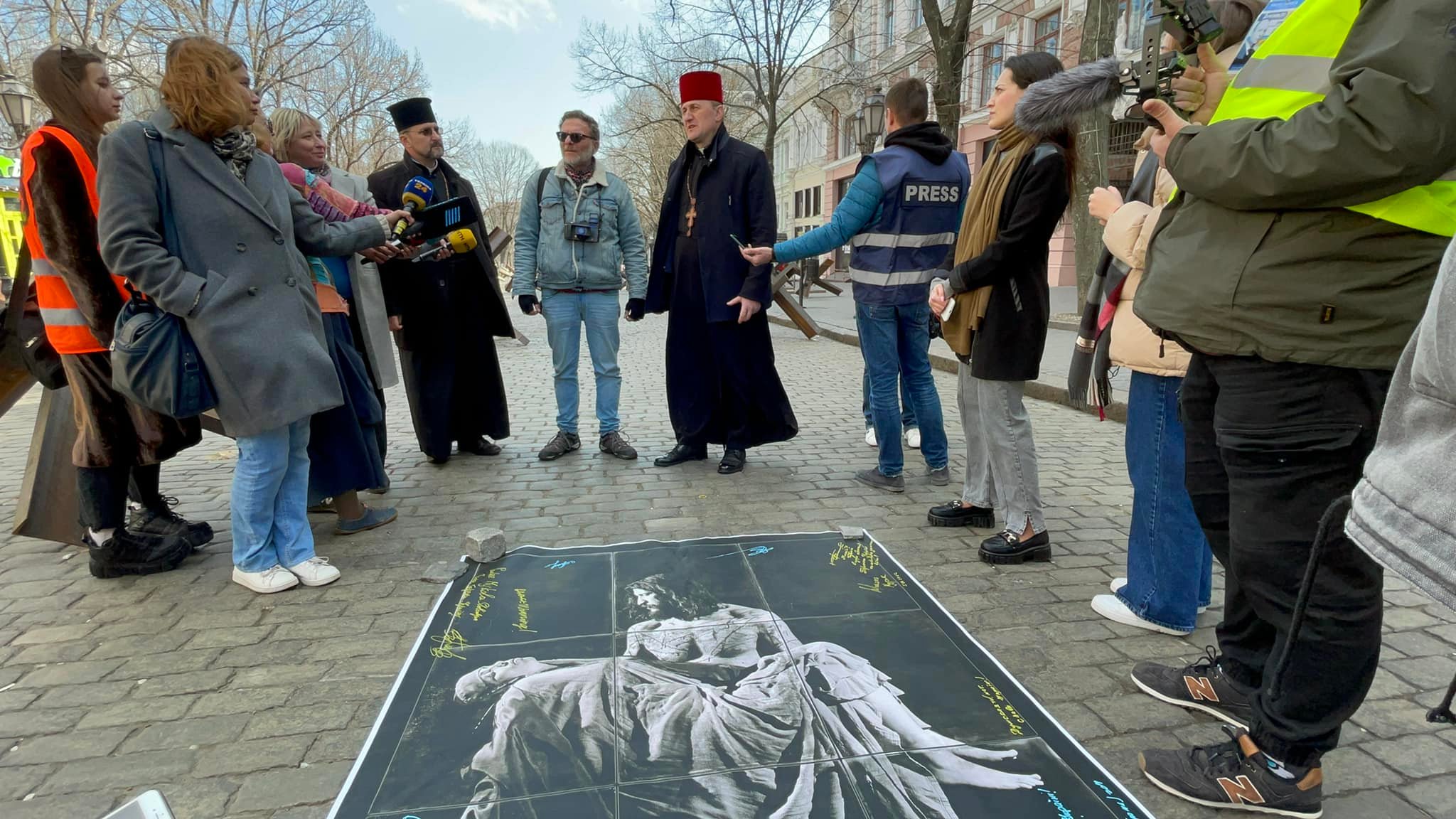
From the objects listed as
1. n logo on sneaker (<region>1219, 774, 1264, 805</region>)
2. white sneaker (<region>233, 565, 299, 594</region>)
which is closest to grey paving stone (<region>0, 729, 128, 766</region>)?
white sneaker (<region>233, 565, 299, 594</region>)

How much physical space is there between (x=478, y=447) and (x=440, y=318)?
38.2 inches

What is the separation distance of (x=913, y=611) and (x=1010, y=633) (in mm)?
333

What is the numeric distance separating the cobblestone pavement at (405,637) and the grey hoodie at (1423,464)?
109 centimetres

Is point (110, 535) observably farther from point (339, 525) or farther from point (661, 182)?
point (661, 182)

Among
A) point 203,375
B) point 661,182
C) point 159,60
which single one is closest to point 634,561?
point 203,375

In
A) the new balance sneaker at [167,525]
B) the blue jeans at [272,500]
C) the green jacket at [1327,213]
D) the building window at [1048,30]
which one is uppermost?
the building window at [1048,30]

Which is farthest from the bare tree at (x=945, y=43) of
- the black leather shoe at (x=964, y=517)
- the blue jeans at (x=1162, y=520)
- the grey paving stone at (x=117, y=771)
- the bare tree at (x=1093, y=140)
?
the grey paving stone at (x=117, y=771)

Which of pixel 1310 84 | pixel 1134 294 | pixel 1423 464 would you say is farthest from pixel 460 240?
pixel 1423 464

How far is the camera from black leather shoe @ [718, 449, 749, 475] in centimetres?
497

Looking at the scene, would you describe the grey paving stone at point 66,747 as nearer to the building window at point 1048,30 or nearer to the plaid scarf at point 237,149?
the plaid scarf at point 237,149

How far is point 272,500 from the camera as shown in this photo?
3.24 m

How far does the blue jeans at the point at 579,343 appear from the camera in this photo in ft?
17.5

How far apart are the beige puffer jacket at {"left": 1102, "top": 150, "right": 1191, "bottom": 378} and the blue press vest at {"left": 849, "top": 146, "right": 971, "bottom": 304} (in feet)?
5.45
